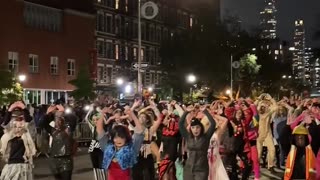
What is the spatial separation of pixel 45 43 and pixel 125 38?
2013cm

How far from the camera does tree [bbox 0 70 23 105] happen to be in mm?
37250

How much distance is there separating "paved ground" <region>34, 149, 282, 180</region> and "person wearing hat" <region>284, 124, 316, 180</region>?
5114mm

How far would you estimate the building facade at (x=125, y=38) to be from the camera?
228 ft

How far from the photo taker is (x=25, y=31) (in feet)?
174

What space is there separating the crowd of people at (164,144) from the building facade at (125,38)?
5203 cm

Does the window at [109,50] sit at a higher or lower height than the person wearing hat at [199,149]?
higher

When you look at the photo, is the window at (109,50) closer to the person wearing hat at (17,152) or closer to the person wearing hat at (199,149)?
the person wearing hat at (199,149)

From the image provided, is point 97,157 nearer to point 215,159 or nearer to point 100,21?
point 215,159

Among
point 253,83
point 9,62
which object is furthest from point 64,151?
point 253,83

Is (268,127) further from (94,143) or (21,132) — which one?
(21,132)

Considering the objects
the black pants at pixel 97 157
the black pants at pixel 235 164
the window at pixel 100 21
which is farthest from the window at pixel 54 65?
the black pants at pixel 97 157

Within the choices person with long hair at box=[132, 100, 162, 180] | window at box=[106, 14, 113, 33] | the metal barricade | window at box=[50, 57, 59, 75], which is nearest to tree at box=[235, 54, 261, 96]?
window at box=[106, 14, 113, 33]

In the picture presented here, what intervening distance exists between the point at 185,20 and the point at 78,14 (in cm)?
3439

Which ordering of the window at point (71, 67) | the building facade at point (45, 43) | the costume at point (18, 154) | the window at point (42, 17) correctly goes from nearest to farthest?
the costume at point (18, 154) < the building facade at point (45, 43) < the window at point (42, 17) < the window at point (71, 67)
